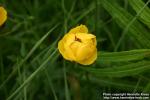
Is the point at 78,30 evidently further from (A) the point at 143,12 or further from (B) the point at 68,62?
(B) the point at 68,62

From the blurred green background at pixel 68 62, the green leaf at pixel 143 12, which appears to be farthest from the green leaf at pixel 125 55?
the green leaf at pixel 143 12

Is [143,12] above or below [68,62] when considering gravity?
above

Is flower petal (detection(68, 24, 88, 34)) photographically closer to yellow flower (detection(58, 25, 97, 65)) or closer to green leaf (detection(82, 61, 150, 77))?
yellow flower (detection(58, 25, 97, 65))

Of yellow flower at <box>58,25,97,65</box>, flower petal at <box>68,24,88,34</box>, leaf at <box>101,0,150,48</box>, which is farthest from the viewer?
leaf at <box>101,0,150,48</box>

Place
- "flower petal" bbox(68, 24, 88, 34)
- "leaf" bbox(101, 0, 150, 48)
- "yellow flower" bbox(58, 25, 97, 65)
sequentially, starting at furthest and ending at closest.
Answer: "leaf" bbox(101, 0, 150, 48)
"flower petal" bbox(68, 24, 88, 34)
"yellow flower" bbox(58, 25, 97, 65)

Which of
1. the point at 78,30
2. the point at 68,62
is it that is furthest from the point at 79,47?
the point at 68,62

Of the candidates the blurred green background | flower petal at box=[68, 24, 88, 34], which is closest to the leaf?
the blurred green background

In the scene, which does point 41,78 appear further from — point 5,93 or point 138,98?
point 138,98

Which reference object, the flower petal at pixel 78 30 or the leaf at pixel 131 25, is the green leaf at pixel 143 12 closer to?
the leaf at pixel 131 25
